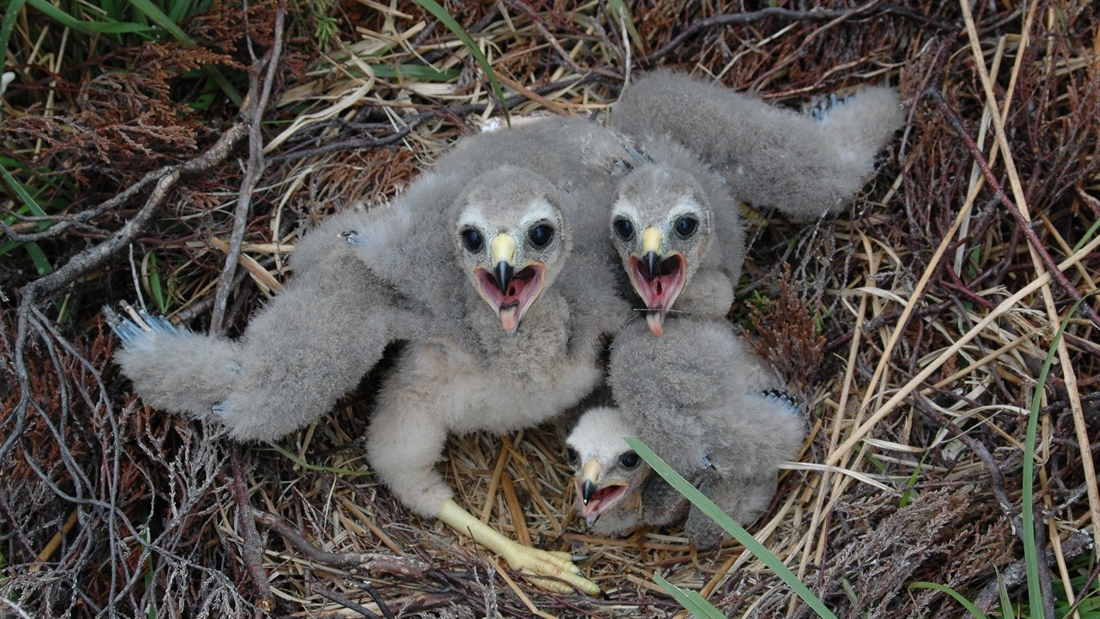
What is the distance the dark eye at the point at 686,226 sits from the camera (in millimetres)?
2865

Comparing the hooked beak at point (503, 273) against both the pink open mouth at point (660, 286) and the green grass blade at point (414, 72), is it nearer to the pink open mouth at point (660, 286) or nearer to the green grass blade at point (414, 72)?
the pink open mouth at point (660, 286)

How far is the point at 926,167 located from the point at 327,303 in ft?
7.25

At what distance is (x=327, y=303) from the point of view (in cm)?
287

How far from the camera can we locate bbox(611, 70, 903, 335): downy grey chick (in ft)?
9.53

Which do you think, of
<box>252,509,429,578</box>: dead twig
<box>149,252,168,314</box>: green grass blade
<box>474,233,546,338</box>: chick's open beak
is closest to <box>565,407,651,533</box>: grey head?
<box>474,233,546,338</box>: chick's open beak

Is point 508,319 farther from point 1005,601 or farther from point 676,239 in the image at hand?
point 1005,601

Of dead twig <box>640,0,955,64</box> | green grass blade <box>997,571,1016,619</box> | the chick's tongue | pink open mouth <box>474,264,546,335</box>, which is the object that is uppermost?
dead twig <box>640,0,955,64</box>

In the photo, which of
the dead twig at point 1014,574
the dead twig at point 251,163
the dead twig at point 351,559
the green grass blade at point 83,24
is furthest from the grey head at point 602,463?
the green grass blade at point 83,24

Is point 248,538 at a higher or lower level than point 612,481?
lower

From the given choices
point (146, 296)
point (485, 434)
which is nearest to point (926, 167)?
point (485, 434)

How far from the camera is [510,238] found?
104 inches

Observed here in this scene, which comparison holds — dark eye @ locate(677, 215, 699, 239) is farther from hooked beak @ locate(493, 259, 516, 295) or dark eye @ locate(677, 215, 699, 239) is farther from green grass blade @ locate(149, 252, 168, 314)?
green grass blade @ locate(149, 252, 168, 314)

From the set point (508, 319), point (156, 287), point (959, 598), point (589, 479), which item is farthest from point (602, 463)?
point (156, 287)

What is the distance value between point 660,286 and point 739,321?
687mm
